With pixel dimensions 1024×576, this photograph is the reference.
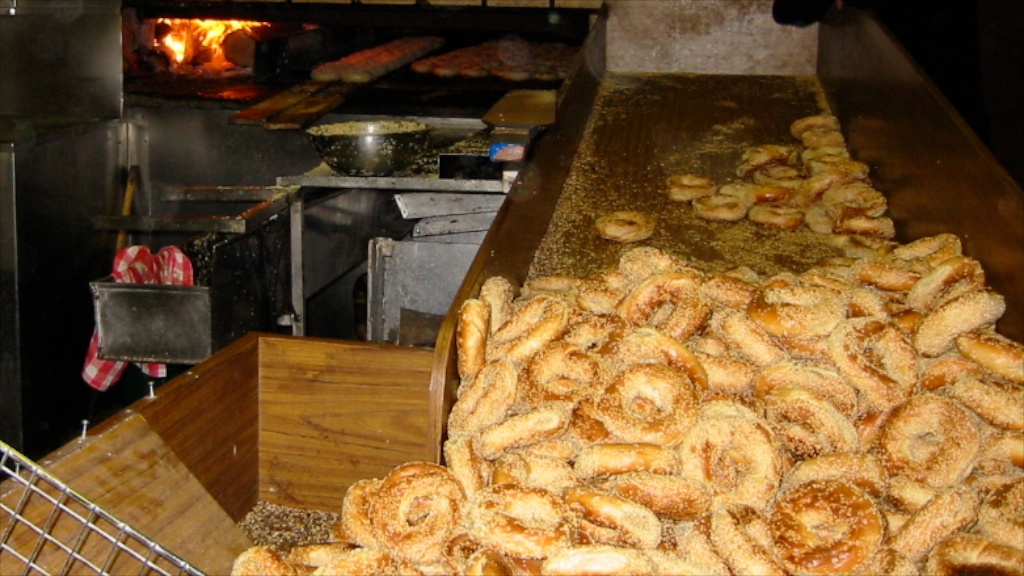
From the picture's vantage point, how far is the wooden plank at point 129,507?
197 cm

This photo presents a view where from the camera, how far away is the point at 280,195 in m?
4.33

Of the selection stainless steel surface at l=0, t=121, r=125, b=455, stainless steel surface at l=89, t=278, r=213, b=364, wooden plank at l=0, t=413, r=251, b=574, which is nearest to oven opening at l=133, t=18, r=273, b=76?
stainless steel surface at l=0, t=121, r=125, b=455

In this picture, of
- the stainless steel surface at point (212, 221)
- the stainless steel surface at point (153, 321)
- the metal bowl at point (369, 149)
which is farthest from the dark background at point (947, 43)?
the stainless steel surface at point (153, 321)

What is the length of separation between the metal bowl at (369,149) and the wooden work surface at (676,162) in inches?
33.7

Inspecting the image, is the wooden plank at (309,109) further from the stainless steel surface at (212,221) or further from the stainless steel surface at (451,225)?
the stainless steel surface at (451,225)

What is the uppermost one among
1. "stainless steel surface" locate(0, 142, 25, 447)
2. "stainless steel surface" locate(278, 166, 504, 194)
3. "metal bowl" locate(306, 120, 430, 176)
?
"metal bowl" locate(306, 120, 430, 176)

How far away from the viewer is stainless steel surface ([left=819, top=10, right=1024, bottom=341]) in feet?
7.17

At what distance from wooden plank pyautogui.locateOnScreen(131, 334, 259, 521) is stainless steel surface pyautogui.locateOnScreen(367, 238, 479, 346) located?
123cm

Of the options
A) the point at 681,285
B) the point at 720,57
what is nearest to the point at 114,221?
the point at 681,285

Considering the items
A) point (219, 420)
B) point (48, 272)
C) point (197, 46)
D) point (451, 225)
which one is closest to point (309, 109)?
point (451, 225)

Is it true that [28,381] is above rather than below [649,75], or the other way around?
below

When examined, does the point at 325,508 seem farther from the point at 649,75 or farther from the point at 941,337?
the point at 649,75

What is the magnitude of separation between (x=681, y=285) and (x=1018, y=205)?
2.53 ft

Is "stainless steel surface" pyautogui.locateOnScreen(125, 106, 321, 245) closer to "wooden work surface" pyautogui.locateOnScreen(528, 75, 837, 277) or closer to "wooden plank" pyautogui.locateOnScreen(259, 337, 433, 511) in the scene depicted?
"wooden work surface" pyautogui.locateOnScreen(528, 75, 837, 277)
